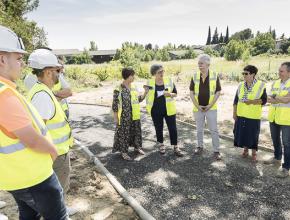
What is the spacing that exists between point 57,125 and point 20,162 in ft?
2.77

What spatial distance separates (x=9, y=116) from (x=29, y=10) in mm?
26028

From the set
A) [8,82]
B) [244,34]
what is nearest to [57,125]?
[8,82]

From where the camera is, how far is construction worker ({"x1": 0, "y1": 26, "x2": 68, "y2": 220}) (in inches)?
82.7

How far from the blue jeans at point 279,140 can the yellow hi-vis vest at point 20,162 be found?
473 centimetres

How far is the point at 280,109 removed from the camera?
5621 millimetres

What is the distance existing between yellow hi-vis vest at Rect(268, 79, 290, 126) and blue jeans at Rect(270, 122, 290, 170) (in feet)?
0.38

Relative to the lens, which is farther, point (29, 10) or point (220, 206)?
point (29, 10)

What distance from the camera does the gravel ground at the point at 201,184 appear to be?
4430 mm

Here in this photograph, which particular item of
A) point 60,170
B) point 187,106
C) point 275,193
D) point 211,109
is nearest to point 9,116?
point 60,170

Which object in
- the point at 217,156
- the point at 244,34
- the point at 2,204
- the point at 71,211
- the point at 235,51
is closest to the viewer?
the point at 71,211

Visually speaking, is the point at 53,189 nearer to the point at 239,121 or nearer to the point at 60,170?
the point at 60,170

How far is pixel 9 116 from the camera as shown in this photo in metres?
2.07

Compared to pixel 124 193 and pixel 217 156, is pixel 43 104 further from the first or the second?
pixel 217 156

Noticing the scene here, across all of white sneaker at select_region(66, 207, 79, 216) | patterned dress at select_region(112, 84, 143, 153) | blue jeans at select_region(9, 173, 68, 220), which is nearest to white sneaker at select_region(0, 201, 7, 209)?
white sneaker at select_region(66, 207, 79, 216)
